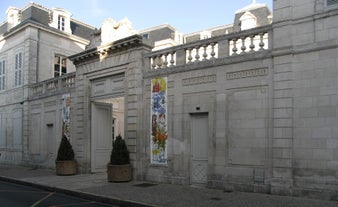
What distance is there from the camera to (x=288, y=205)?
7660 mm

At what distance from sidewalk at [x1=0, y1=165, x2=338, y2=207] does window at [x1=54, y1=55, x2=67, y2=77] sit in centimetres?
1088

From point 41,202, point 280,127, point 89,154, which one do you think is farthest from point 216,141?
point 89,154

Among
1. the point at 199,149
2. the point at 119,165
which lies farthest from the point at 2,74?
the point at 199,149

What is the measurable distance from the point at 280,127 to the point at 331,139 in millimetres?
1291

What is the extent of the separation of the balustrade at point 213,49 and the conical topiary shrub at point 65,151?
5638 mm

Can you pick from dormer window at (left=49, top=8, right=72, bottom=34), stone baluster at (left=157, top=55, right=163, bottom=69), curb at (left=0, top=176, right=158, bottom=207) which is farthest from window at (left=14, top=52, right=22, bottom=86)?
stone baluster at (left=157, top=55, right=163, bottom=69)

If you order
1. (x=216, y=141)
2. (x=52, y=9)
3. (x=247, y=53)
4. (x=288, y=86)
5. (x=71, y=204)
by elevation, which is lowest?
(x=71, y=204)

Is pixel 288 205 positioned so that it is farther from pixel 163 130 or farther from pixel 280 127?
pixel 163 130

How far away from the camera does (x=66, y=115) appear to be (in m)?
16.7

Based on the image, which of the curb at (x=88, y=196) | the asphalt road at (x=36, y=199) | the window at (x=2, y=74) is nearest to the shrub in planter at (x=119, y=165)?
the curb at (x=88, y=196)

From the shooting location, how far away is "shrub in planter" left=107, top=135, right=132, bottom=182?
39.8 feet

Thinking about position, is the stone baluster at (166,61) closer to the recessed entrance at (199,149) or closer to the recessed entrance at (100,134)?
the recessed entrance at (199,149)

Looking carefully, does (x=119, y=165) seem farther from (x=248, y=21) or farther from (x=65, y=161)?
(x=248, y=21)

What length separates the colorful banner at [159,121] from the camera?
39.0ft
